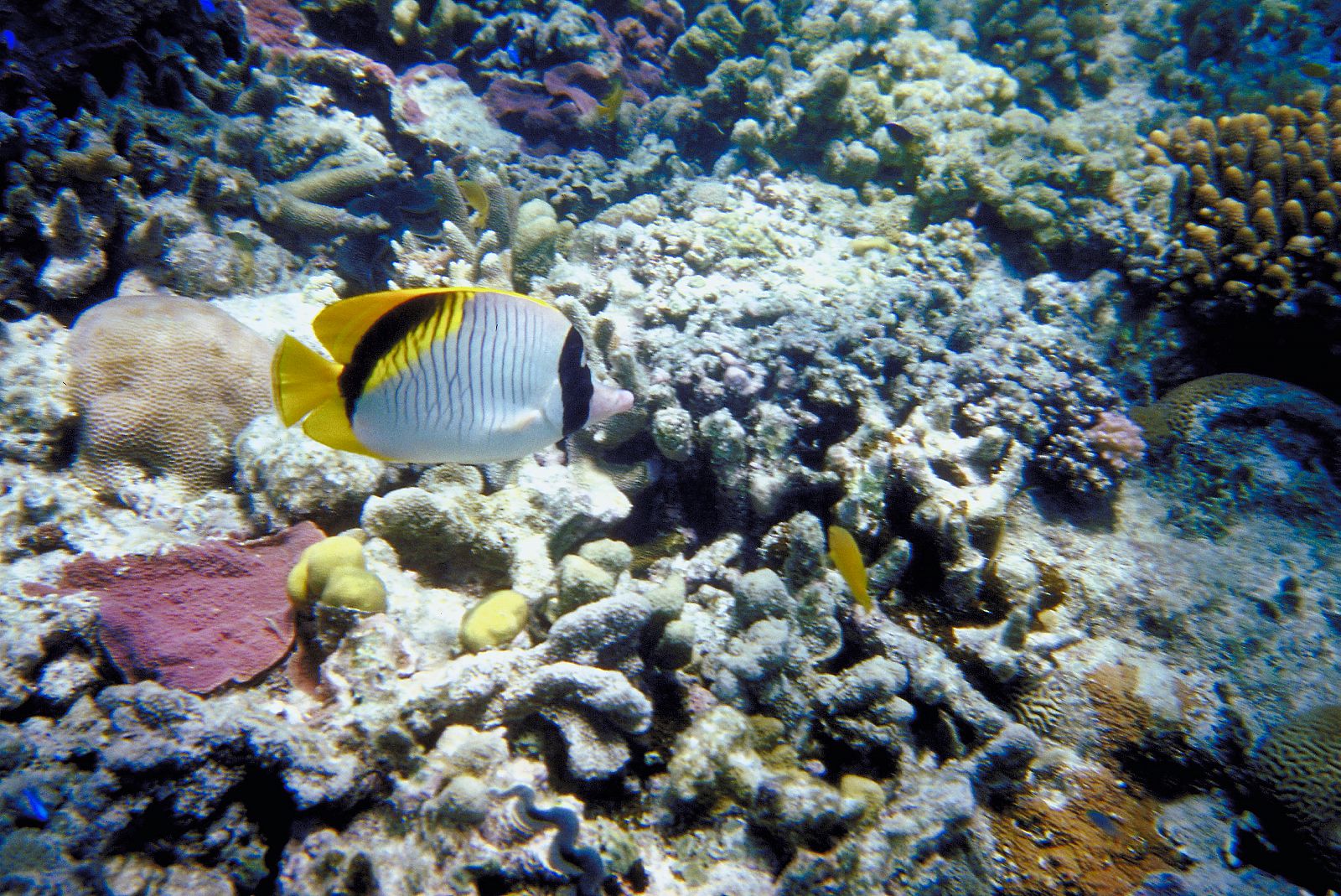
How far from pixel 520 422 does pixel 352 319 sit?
0.47 metres

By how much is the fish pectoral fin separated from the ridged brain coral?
330cm

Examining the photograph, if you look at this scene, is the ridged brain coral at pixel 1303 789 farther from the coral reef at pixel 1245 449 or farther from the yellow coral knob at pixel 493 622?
the yellow coral knob at pixel 493 622

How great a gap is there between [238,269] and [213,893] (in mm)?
3528

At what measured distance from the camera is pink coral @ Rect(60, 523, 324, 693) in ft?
6.99

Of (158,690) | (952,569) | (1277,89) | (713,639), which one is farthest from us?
(1277,89)

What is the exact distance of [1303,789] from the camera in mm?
2428

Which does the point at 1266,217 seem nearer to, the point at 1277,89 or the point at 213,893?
the point at 1277,89

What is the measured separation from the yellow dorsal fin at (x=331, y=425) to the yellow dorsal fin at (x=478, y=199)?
311cm

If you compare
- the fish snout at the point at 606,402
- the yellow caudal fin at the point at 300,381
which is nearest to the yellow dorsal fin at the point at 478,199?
the fish snout at the point at 606,402

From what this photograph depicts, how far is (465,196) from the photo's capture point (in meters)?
4.38

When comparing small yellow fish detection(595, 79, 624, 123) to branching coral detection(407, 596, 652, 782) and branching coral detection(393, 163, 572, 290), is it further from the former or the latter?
branching coral detection(407, 596, 652, 782)

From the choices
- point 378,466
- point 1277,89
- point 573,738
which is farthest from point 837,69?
point 573,738

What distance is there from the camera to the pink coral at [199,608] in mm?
2131

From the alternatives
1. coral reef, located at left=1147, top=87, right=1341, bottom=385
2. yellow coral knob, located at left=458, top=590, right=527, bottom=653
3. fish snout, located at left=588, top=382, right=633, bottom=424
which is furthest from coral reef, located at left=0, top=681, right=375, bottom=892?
coral reef, located at left=1147, top=87, right=1341, bottom=385
